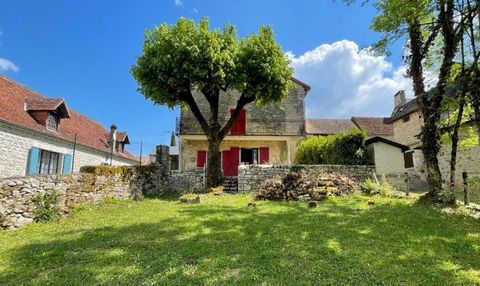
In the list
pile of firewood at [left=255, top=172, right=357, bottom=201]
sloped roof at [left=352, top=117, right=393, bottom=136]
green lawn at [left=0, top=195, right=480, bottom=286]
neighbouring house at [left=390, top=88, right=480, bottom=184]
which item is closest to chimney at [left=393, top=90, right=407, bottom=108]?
neighbouring house at [left=390, top=88, right=480, bottom=184]

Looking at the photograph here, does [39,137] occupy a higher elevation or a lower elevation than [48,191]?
higher

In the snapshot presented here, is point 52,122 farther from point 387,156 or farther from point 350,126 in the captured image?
point 350,126

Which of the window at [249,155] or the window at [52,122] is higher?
the window at [52,122]

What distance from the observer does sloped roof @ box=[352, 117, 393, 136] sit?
91.8ft

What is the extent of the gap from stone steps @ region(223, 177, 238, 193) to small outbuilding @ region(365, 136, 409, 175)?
695 cm

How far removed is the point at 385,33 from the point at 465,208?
592 centimetres

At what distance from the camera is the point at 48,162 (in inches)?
653

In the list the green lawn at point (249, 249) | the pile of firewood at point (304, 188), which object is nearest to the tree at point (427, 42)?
the green lawn at point (249, 249)

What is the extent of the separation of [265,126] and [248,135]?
1521 millimetres

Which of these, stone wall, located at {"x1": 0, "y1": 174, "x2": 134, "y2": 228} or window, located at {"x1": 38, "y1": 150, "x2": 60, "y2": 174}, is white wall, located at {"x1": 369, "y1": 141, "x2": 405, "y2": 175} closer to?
stone wall, located at {"x1": 0, "y1": 174, "x2": 134, "y2": 228}

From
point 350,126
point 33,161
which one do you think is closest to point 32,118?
point 33,161

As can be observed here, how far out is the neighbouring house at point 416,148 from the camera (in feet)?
47.7

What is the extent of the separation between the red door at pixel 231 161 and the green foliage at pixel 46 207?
12889 millimetres

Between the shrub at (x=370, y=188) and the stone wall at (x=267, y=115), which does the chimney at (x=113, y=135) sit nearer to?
the stone wall at (x=267, y=115)
